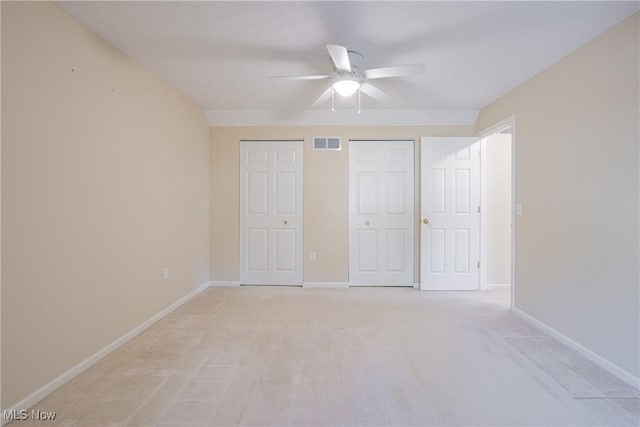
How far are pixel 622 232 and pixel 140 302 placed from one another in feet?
12.5

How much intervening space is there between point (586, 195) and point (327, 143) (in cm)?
289

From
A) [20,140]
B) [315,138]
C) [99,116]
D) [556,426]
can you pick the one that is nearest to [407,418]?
[556,426]

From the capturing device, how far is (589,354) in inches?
87.7

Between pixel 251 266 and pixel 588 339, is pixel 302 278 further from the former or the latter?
pixel 588 339

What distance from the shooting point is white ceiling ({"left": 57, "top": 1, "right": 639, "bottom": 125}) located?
73.7 inches

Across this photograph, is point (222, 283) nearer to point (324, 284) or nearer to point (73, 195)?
point (324, 284)

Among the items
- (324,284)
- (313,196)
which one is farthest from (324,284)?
(313,196)

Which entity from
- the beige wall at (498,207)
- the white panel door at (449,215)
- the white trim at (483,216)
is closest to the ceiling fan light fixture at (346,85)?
the white panel door at (449,215)

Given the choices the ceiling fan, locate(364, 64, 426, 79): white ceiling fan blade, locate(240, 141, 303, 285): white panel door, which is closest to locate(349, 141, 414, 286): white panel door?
locate(240, 141, 303, 285): white panel door

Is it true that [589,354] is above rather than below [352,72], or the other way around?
below

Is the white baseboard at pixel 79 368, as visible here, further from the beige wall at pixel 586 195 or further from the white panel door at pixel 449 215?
the beige wall at pixel 586 195

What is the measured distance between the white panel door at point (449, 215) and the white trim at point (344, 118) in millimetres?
299

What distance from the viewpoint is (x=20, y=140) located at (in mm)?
1634

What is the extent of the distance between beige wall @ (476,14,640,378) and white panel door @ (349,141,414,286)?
149cm
